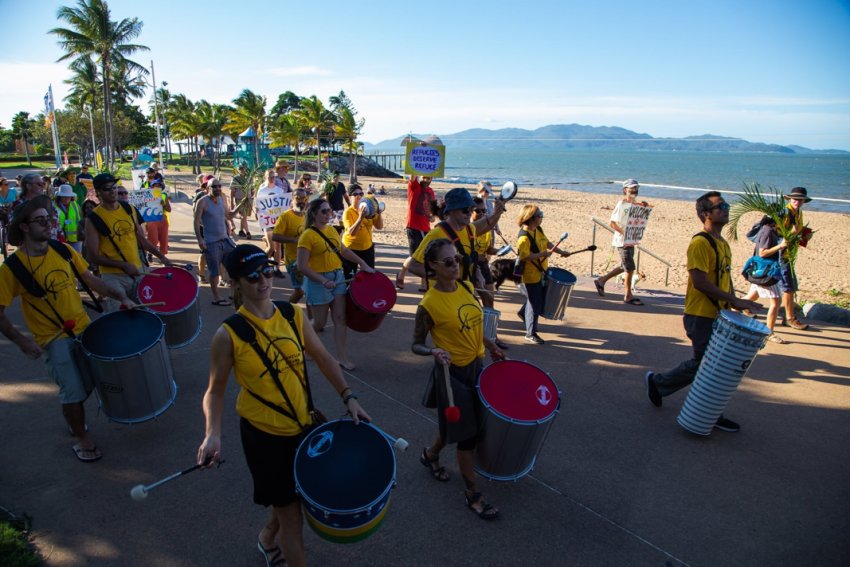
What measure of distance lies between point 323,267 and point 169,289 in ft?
4.86

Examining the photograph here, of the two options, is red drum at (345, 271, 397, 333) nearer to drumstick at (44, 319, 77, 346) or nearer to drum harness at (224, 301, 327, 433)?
drumstick at (44, 319, 77, 346)

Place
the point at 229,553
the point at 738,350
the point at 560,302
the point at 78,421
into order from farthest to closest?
1. the point at 560,302
2. the point at 738,350
3. the point at 78,421
4. the point at 229,553

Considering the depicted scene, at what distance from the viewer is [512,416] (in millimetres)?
3352

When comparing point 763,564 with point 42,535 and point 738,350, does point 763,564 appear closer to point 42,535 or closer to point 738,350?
point 738,350

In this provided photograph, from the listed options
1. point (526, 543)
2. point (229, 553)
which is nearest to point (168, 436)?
point (229, 553)

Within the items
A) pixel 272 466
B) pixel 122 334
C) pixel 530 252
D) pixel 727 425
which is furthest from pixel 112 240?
pixel 727 425

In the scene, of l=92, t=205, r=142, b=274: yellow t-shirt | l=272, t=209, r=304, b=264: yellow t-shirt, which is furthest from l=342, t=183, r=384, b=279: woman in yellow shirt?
l=92, t=205, r=142, b=274: yellow t-shirt

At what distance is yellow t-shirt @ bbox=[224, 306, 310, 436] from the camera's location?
250cm

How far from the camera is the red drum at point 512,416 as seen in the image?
11.0 ft

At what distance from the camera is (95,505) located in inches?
138

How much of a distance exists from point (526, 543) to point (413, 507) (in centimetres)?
77

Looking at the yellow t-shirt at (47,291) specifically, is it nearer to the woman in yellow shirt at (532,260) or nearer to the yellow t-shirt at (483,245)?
the yellow t-shirt at (483,245)

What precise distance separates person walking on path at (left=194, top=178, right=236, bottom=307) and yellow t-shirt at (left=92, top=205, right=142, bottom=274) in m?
2.24

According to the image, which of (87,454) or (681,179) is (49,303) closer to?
(87,454)
